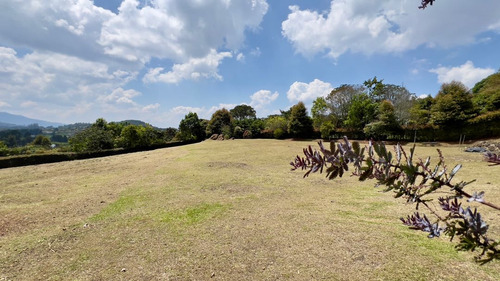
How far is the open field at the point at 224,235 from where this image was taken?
3.91 m

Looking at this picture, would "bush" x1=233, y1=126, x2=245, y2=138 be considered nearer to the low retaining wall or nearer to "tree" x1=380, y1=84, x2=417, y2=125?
the low retaining wall

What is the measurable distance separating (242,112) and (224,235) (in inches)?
2231

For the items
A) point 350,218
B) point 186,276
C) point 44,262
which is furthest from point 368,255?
point 44,262

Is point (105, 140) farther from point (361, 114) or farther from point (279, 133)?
point (361, 114)

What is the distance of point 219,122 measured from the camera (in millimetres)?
37906

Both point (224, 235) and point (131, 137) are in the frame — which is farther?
point (131, 137)

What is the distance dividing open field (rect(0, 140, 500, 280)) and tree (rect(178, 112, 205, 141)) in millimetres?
29034

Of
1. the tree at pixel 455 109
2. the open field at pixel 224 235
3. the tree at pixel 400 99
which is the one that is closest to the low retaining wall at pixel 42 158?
the open field at pixel 224 235

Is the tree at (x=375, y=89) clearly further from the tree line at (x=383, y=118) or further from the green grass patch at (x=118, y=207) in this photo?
the green grass patch at (x=118, y=207)

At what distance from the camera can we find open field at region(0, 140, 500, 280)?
3910mm

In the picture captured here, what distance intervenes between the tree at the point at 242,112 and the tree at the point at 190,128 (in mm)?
22460

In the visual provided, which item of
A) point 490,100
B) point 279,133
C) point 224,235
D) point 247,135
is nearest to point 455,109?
point 490,100

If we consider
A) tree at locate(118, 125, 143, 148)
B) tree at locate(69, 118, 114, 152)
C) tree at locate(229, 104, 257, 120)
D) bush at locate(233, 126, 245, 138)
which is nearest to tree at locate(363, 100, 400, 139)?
bush at locate(233, 126, 245, 138)

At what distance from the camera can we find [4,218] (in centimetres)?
643
